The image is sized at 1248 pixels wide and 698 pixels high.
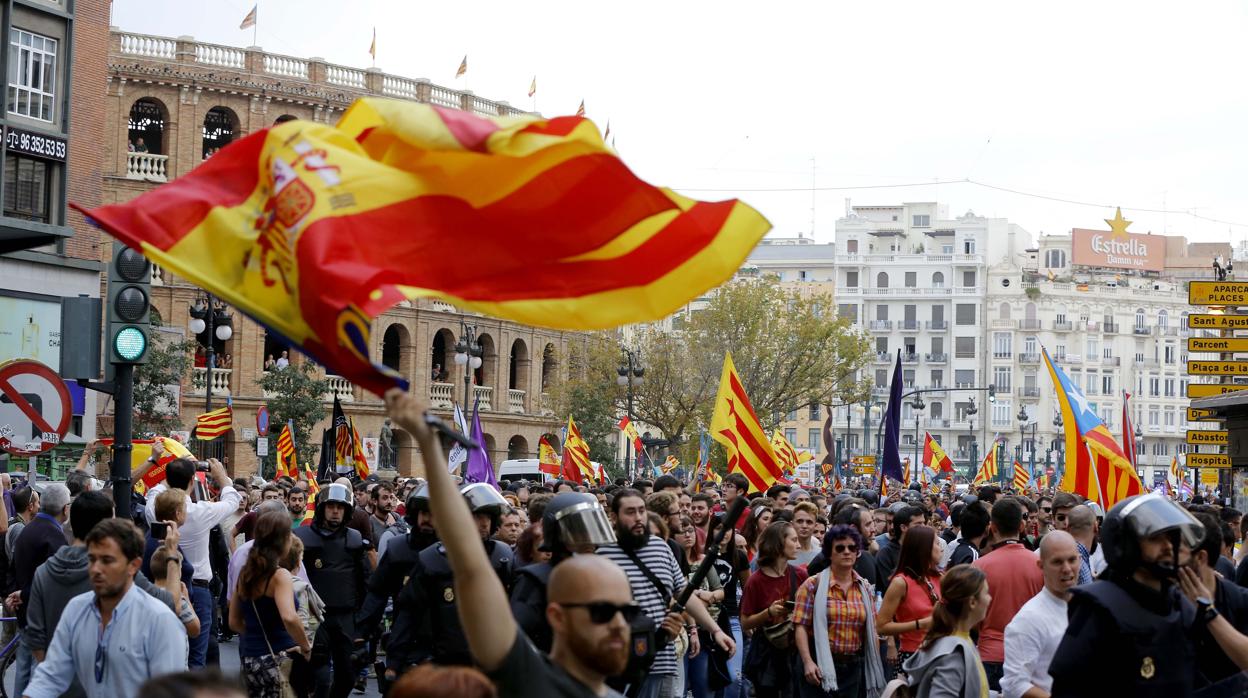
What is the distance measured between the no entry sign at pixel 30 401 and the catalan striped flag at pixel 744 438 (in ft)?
27.5

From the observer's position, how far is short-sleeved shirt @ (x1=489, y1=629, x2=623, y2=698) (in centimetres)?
434

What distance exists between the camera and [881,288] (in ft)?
398

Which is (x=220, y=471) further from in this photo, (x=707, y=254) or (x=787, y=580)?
(x=707, y=254)

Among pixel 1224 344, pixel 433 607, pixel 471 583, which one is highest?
pixel 1224 344

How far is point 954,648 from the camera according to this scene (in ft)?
25.1

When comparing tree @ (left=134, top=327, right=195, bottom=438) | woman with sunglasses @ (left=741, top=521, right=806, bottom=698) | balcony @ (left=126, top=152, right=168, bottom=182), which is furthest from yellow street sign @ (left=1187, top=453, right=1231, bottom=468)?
balcony @ (left=126, top=152, right=168, bottom=182)

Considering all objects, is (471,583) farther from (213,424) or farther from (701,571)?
(213,424)

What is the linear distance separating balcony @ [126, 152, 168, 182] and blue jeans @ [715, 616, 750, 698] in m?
45.6

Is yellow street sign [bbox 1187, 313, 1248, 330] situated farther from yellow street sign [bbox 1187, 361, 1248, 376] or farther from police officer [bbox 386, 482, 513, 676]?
police officer [bbox 386, 482, 513, 676]

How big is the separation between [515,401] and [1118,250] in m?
76.1

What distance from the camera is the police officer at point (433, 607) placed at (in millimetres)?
9062

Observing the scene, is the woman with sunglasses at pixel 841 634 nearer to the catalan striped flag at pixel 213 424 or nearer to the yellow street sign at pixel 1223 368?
the catalan striped flag at pixel 213 424

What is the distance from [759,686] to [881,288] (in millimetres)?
111834

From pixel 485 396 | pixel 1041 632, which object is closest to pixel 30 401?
pixel 1041 632
